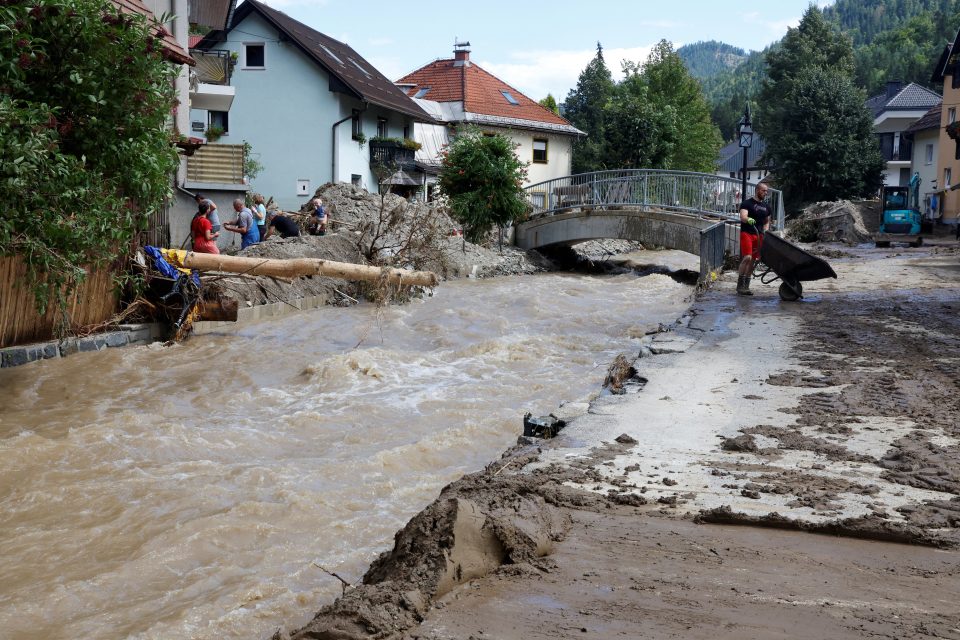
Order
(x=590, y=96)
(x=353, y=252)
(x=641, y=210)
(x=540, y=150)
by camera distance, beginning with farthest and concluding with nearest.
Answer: (x=590, y=96) → (x=540, y=150) → (x=641, y=210) → (x=353, y=252)

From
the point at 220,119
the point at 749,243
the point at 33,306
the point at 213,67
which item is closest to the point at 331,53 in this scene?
the point at 220,119

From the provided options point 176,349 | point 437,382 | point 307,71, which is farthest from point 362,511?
point 307,71

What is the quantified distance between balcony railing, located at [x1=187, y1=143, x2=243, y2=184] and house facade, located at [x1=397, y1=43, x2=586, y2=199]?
20.9 meters

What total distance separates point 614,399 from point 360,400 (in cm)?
413

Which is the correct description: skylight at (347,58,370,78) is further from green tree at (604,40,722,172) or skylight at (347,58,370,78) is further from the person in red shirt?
the person in red shirt

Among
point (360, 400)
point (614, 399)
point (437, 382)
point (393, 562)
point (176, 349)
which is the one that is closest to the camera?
point (393, 562)

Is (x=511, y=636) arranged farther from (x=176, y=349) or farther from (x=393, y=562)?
(x=176, y=349)

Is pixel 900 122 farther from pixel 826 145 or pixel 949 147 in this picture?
pixel 949 147

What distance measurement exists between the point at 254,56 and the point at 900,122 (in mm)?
Result: 54717

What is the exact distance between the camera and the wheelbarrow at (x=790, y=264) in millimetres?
14016

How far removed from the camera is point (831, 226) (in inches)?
1446

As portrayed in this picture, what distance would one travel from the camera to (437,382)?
11.9m

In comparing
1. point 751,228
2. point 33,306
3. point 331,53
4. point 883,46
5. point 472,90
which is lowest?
point 33,306

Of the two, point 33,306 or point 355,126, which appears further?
point 355,126
